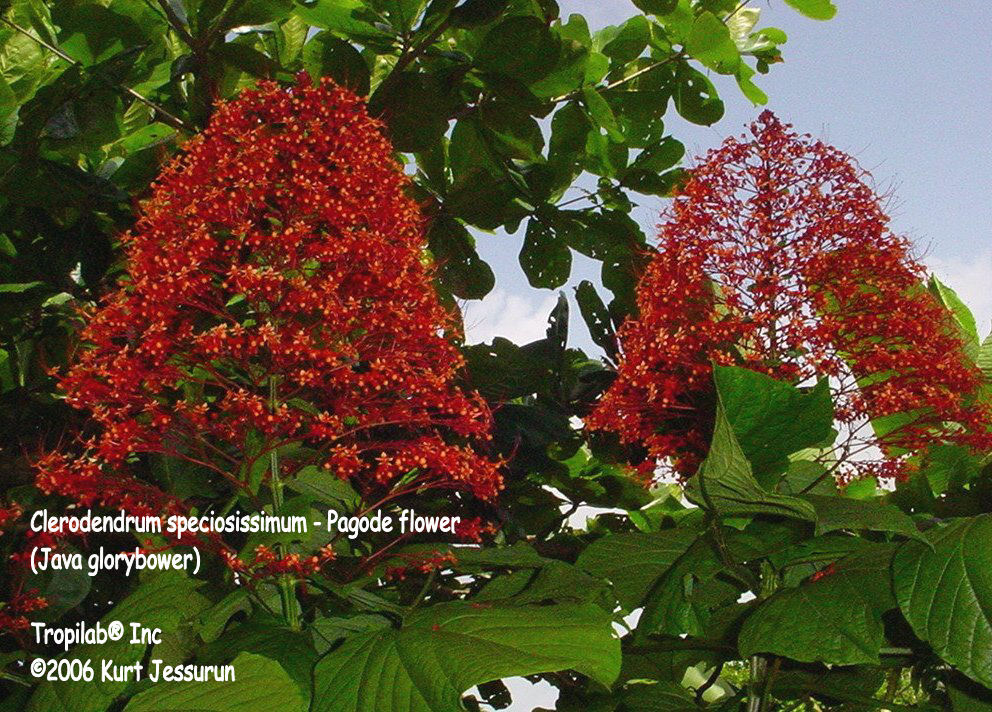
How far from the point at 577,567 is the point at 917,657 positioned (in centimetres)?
45

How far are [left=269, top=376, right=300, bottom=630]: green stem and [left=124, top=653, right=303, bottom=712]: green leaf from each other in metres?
0.15

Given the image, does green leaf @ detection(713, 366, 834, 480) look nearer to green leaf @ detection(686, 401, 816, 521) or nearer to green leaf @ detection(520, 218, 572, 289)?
green leaf @ detection(686, 401, 816, 521)

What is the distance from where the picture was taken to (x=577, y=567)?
47.1 inches

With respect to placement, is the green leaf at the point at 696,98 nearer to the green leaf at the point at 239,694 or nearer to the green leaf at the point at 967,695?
the green leaf at the point at 967,695

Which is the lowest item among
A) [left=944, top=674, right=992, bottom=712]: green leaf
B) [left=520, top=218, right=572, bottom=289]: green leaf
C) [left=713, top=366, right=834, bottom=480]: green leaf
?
[left=944, top=674, right=992, bottom=712]: green leaf

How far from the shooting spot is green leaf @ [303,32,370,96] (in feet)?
5.74

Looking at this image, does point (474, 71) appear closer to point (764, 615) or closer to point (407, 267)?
point (407, 267)

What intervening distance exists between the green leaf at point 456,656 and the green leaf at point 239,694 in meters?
0.04

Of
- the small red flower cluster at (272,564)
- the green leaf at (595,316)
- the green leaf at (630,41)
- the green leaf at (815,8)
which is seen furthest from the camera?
the green leaf at (630,41)

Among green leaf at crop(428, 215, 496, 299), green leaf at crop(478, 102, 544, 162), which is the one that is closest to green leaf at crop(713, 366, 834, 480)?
green leaf at crop(478, 102, 544, 162)

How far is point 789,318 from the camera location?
4.29 ft

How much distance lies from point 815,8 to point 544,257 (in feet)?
2.50

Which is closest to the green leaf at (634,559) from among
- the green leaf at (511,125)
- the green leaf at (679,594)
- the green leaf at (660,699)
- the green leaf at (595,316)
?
the green leaf at (679,594)

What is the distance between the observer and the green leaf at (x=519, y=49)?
1.75 meters
